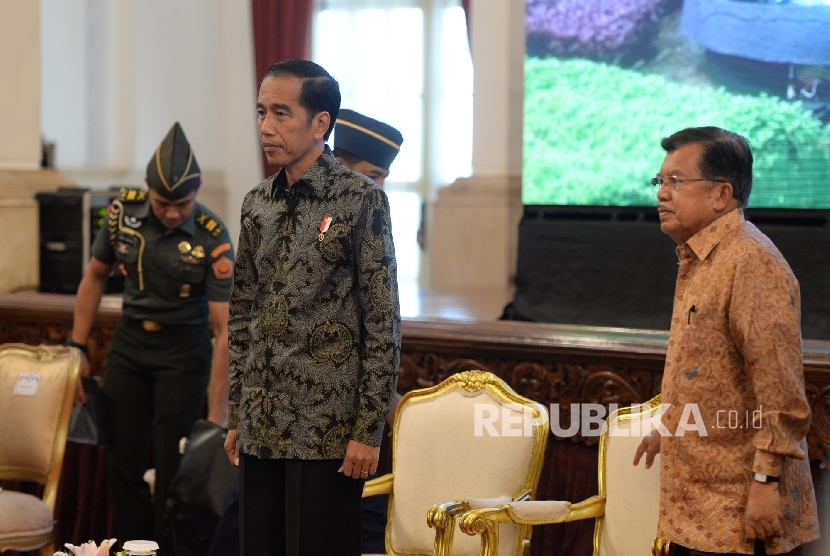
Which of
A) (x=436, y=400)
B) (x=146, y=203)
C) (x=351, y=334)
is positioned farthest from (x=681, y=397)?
(x=146, y=203)

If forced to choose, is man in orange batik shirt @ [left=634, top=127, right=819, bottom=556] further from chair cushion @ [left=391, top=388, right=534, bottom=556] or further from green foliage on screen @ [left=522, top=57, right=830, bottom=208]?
green foliage on screen @ [left=522, top=57, right=830, bottom=208]

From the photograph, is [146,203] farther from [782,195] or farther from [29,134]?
[782,195]

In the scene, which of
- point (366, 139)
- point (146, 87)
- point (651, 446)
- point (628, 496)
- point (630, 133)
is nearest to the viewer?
point (651, 446)

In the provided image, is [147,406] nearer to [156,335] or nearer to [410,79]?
[156,335]

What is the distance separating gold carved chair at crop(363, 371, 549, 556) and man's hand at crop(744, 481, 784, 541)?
0.97 meters

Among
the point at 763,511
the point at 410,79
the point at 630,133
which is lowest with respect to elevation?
the point at 763,511

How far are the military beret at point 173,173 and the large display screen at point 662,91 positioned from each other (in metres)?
2.96

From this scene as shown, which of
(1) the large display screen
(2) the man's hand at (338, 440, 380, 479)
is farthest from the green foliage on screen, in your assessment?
(2) the man's hand at (338, 440, 380, 479)

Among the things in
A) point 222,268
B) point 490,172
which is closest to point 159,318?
point 222,268

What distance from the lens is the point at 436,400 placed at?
309 cm

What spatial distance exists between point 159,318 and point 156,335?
0.21 ft

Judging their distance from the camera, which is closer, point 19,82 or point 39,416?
point 39,416

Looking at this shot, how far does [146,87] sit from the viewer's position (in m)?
8.25

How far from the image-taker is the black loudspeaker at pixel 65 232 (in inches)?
224
